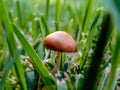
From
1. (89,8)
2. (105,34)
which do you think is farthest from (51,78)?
(89,8)

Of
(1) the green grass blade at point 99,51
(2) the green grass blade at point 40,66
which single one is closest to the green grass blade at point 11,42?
(2) the green grass blade at point 40,66

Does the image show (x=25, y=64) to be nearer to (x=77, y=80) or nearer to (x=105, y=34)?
(x=77, y=80)

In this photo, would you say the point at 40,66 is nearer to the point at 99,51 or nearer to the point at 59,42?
the point at 59,42

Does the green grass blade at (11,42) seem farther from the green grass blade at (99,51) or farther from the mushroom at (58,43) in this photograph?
the green grass blade at (99,51)

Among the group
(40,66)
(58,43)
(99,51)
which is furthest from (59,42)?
(99,51)

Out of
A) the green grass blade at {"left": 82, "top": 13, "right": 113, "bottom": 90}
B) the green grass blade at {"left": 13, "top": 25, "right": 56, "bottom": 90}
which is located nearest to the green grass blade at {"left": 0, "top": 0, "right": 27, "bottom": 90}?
the green grass blade at {"left": 13, "top": 25, "right": 56, "bottom": 90}

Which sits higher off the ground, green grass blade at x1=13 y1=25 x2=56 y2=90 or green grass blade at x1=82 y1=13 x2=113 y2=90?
green grass blade at x1=82 y1=13 x2=113 y2=90

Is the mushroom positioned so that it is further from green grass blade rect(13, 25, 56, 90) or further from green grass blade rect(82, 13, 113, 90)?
green grass blade rect(82, 13, 113, 90)

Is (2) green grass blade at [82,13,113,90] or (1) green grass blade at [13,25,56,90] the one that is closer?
(2) green grass blade at [82,13,113,90]
